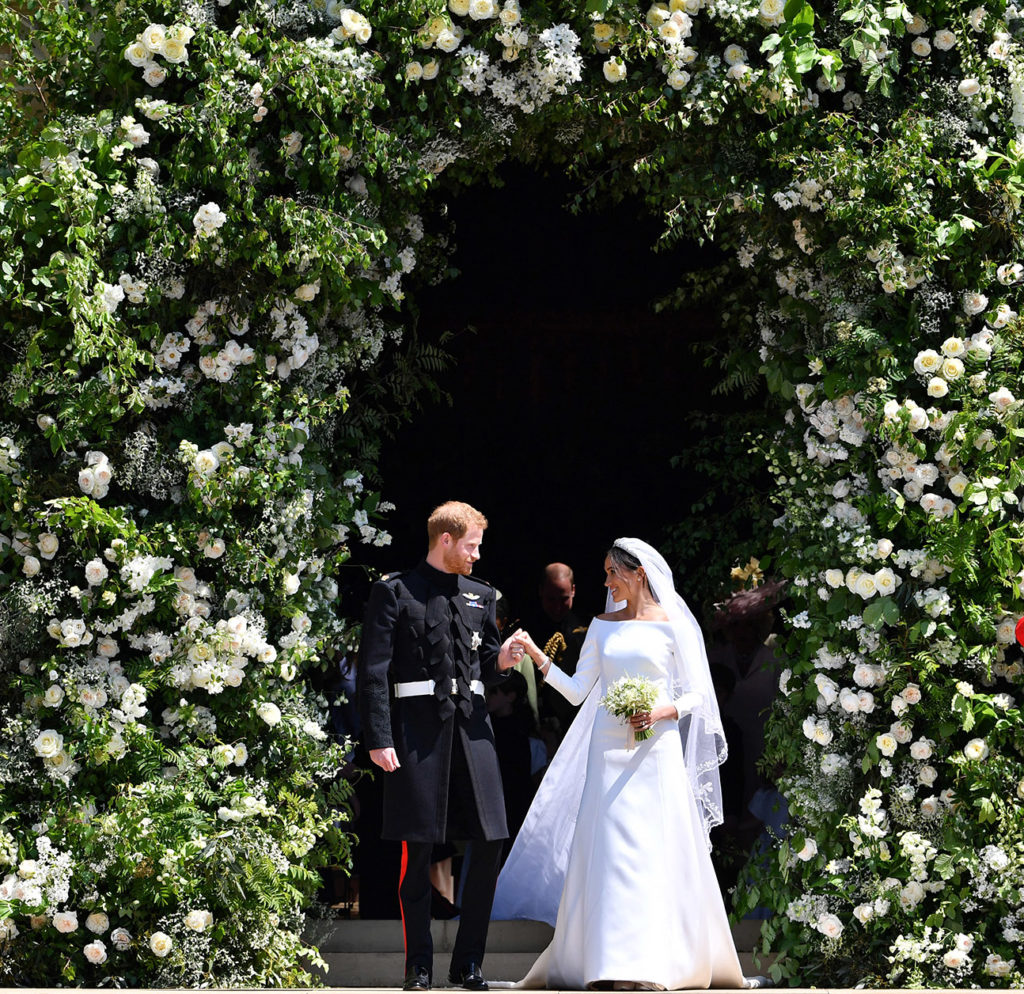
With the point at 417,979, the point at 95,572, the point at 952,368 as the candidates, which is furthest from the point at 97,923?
the point at 952,368

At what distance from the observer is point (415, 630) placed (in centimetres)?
605

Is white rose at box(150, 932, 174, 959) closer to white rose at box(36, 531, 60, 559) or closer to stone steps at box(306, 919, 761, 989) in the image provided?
Result: stone steps at box(306, 919, 761, 989)

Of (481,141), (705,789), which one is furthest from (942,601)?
(481,141)

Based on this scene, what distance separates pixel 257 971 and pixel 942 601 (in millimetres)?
3212

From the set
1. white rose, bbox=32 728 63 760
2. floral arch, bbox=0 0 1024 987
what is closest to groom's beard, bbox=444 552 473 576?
floral arch, bbox=0 0 1024 987

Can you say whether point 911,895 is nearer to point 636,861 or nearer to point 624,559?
point 636,861

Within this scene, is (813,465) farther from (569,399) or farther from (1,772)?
(1,772)

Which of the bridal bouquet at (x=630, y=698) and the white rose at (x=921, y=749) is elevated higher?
the bridal bouquet at (x=630, y=698)

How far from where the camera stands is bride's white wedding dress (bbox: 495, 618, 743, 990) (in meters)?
5.94

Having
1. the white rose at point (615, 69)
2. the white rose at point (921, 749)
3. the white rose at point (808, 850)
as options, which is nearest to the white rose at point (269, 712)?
the white rose at point (808, 850)

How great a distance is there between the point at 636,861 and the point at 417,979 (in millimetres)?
994

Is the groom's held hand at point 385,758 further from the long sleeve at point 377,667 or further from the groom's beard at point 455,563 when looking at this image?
the groom's beard at point 455,563

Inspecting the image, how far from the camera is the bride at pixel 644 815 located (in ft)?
19.5

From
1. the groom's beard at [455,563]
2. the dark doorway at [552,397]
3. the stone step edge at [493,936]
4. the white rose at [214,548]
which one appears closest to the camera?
the groom's beard at [455,563]
